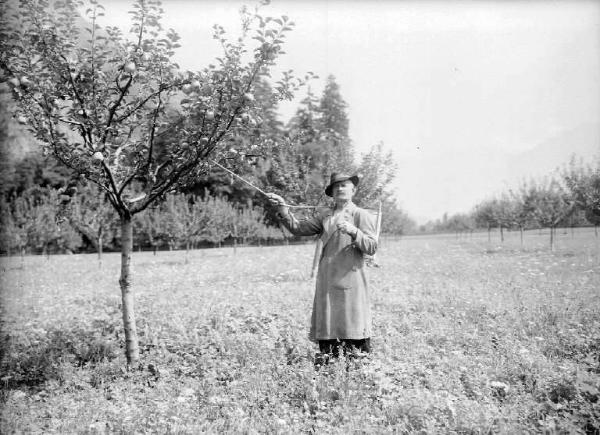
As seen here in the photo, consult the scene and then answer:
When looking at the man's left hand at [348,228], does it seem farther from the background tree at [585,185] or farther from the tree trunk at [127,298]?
the background tree at [585,185]

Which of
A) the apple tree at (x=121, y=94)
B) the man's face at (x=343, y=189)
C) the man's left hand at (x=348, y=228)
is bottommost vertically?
the man's left hand at (x=348, y=228)

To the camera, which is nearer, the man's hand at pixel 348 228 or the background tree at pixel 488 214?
the man's hand at pixel 348 228

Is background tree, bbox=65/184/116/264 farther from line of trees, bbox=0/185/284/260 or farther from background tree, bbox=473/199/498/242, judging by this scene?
background tree, bbox=473/199/498/242

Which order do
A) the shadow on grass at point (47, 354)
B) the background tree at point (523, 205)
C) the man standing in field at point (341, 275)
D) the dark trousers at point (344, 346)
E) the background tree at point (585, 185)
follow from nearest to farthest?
the man standing in field at point (341, 275), the dark trousers at point (344, 346), the shadow on grass at point (47, 354), the background tree at point (585, 185), the background tree at point (523, 205)

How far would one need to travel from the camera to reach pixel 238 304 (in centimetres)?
921

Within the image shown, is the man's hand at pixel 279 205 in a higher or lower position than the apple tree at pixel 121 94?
lower

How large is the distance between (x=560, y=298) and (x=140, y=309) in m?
9.37

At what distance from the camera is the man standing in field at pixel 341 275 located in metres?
4.95

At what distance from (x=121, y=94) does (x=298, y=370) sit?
4002 millimetres

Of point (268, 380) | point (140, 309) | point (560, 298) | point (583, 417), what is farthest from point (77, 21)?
point (560, 298)

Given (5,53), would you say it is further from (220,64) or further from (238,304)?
(238,304)

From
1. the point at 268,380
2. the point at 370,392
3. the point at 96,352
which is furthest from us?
the point at 96,352

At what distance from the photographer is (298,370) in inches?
185

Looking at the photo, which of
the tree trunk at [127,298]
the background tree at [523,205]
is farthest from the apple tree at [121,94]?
the background tree at [523,205]
